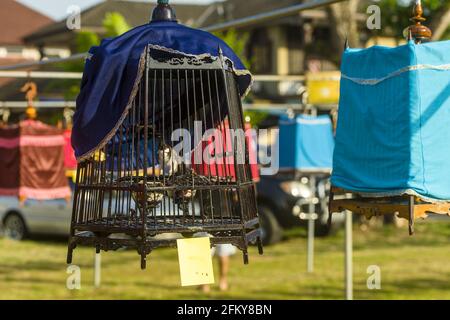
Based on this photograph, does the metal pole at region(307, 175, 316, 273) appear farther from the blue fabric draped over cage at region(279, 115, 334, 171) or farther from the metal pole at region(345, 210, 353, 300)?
the metal pole at region(345, 210, 353, 300)

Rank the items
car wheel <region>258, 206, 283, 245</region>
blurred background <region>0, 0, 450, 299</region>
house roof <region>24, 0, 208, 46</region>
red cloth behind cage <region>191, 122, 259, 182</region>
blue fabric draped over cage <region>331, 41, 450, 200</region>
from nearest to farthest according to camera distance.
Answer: red cloth behind cage <region>191, 122, 259, 182</region> → blue fabric draped over cage <region>331, 41, 450, 200</region> → blurred background <region>0, 0, 450, 299</region> → car wheel <region>258, 206, 283, 245</region> → house roof <region>24, 0, 208, 46</region>

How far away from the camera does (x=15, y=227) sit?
18328mm

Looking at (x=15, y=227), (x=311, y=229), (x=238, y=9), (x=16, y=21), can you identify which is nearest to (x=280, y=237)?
(x=311, y=229)

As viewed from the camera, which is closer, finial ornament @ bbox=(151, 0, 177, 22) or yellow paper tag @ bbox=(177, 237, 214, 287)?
yellow paper tag @ bbox=(177, 237, 214, 287)

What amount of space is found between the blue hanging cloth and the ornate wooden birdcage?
0.04m

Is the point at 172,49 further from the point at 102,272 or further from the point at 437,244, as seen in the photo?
the point at 437,244

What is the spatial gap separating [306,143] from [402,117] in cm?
746

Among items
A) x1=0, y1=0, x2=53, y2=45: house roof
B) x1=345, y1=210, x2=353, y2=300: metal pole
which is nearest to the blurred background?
x1=345, y1=210, x2=353, y2=300: metal pole

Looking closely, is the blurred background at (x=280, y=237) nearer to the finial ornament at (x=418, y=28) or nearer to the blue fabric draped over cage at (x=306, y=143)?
the blue fabric draped over cage at (x=306, y=143)

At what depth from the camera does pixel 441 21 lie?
56.9 ft

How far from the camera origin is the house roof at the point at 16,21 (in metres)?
39.3

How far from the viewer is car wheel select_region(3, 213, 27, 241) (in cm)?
1819

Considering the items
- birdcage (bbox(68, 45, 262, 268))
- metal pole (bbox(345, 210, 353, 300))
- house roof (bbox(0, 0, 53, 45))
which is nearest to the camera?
birdcage (bbox(68, 45, 262, 268))

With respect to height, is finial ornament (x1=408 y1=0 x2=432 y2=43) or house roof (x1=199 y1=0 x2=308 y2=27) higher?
house roof (x1=199 y1=0 x2=308 y2=27)
